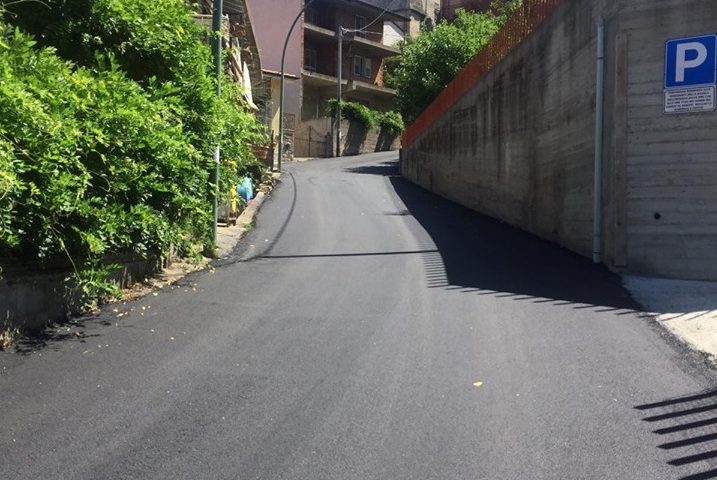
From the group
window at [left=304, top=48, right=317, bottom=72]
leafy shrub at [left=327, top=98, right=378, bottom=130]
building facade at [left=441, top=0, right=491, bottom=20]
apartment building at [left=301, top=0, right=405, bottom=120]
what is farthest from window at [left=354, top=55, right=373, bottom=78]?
building facade at [left=441, top=0, right=491, bottom=20]

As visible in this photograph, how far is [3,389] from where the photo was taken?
5.04m

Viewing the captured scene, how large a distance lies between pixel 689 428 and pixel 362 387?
2249mm

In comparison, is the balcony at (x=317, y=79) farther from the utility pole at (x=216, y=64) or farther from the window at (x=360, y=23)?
the utility pole at (x=216, y=64)

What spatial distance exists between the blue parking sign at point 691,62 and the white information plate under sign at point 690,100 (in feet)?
0.28

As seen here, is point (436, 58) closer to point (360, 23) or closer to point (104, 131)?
point (360, 23)

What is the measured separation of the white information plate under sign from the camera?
9789mm

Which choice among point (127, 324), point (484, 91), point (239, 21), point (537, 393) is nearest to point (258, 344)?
point (127, 324)

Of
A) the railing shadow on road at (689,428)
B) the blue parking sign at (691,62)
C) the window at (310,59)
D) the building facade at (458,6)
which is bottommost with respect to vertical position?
the railing shadow on road at (689,428)

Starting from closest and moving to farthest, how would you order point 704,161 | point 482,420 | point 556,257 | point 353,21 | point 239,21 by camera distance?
1. point 482,420
2. point 704,161
3. point 556,257
4. point 239,21
5. point 353,21

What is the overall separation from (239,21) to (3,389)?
2231cm

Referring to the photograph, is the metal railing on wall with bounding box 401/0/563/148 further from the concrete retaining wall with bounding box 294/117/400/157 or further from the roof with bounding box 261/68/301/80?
the concrete retaining wall with bounding box 294/117/400/157

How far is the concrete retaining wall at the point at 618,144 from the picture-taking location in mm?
9945

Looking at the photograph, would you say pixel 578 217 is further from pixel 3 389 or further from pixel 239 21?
pixel 239 21

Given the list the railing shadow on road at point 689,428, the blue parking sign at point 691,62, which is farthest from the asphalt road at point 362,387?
the blue parking sign at point 691,62
